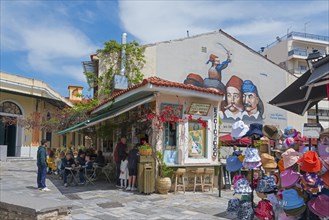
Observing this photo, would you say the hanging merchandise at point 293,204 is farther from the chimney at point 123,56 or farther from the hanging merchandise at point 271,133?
the chimney at point 123,56

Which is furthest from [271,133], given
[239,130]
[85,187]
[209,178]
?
[85,187]

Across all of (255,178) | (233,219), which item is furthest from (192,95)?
(255,178)

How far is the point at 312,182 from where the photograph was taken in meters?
3.85

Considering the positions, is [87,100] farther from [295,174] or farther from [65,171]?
[295,174]

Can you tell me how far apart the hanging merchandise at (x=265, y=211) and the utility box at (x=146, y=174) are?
232 inches

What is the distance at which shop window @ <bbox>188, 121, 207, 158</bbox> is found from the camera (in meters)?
11.5

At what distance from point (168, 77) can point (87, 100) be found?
17.2ft

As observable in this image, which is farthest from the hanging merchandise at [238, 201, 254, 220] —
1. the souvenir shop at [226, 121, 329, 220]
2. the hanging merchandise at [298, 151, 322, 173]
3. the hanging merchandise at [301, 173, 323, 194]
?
the hanging merchandise at [298, 151, 322, 173]

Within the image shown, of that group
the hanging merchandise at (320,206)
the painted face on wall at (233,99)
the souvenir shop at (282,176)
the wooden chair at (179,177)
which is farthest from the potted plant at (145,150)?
the painted face on wall at (233,99)

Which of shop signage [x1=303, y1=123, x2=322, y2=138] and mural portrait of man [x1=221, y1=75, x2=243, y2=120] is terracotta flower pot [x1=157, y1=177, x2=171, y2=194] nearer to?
shop signage [x1=303, y1=123, x2=322, y2=138]

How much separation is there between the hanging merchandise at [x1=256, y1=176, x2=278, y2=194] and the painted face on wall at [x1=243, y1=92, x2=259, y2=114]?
837 inches

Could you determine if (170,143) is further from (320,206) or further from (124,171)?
(320,206)

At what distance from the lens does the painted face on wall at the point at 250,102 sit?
25.7 meters

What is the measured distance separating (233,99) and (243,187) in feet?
67.6
